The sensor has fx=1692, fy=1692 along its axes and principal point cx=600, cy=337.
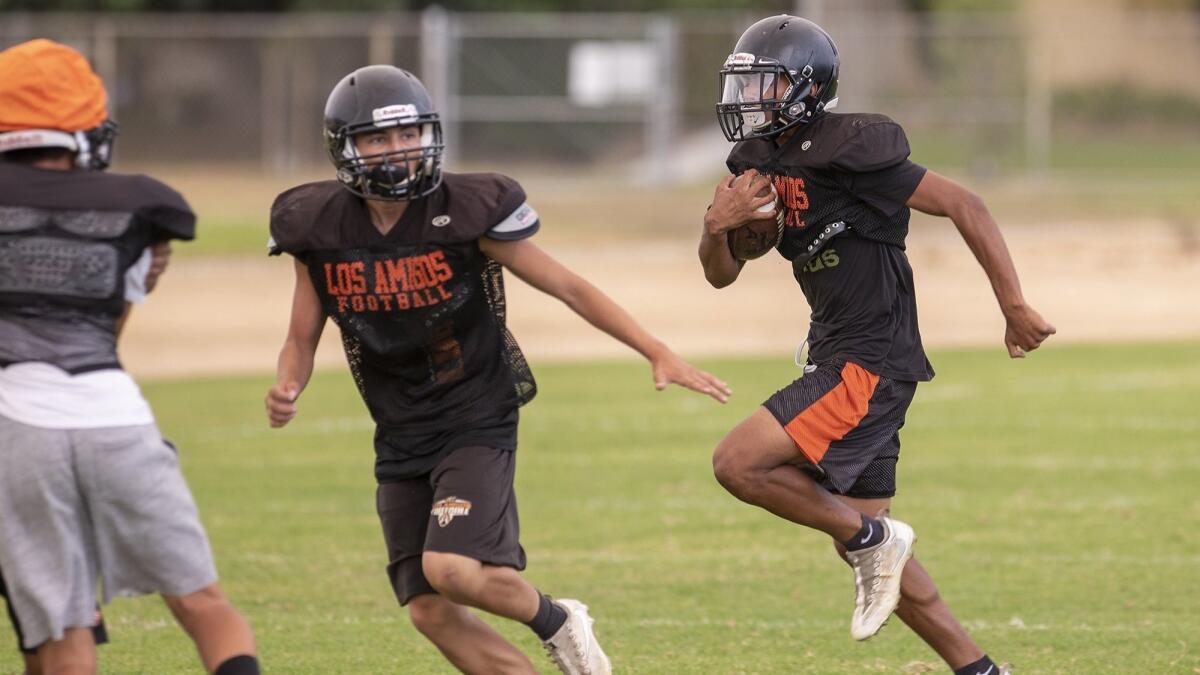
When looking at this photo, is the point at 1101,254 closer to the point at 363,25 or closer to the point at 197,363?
the point at 197,363

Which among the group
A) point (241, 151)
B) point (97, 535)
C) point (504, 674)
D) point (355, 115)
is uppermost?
point (355, 115)

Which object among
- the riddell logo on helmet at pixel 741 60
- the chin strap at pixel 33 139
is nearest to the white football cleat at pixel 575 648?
the riddell logo on helmet at pixel 741 60

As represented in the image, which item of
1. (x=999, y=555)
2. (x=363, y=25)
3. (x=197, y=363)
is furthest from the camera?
(x=363, y=25)

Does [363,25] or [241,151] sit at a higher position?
[363,25]

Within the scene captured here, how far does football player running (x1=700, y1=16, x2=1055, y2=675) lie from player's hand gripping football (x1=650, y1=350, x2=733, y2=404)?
46cm

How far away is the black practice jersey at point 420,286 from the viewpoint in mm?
5020

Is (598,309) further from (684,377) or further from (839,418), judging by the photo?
(839,418)

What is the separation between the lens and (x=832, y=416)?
530cm

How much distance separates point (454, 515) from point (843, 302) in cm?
147

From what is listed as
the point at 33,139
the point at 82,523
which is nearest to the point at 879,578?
the point at 82,523

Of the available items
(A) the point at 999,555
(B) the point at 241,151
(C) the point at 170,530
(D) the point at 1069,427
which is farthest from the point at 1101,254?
(C) the point at 170,530

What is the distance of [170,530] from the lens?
427 centimetres

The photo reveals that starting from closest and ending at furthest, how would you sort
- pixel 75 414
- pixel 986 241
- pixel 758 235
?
pixel 75 414 < pixel 986 241 < pixel 758 235

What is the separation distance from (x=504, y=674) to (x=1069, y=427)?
23.1 ft
